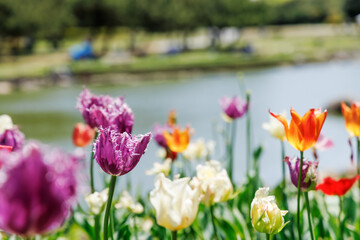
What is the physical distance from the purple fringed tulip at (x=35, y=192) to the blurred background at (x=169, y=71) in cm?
126

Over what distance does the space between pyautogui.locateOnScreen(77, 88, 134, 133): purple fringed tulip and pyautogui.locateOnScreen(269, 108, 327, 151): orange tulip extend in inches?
13.3

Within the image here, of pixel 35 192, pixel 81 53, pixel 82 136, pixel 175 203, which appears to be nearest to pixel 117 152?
pixel 175 203

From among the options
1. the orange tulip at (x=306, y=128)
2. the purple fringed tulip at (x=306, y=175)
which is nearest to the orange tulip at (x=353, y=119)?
the purple fringed tulip at (x=306, y=175)

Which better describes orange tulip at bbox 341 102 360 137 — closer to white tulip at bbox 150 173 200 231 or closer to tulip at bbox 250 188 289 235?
tulip at bbox 250 188 289 235

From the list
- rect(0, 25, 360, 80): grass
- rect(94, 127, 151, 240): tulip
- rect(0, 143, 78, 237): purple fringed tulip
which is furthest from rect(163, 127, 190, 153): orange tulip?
rect(0, 25, 360, 80): grass

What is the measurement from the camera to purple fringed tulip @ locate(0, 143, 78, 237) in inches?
21.5

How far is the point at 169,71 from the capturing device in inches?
891

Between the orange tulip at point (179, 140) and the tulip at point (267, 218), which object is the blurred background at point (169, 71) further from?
the tulip at point (267, 218)

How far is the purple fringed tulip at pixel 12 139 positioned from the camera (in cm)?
131

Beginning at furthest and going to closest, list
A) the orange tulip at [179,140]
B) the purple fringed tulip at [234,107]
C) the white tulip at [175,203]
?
the purple fringed tulip at [234,107] < the orange tulip at [179,140] < the white tulip at [175,203]

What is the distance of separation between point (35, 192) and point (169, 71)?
2218cm

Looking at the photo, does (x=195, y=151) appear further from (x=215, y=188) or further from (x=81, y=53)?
(x=81, y=53)

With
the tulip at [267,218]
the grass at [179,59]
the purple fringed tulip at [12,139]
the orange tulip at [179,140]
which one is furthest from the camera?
the grass at [179,59]

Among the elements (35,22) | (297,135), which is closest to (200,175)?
(297,135)
